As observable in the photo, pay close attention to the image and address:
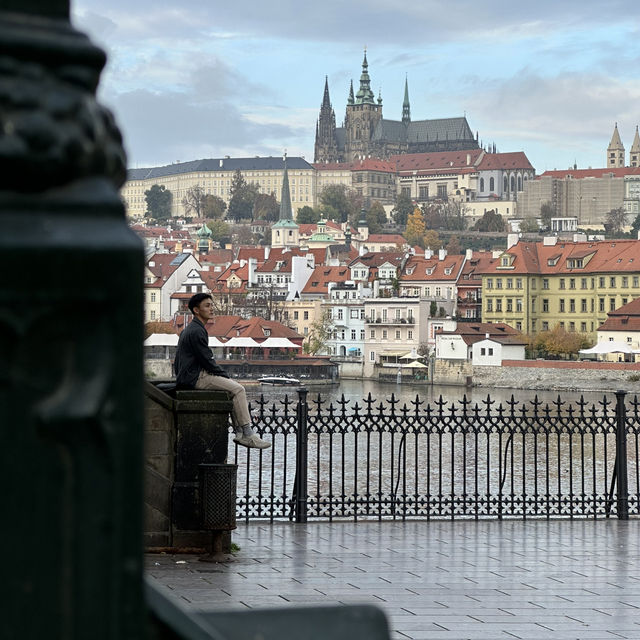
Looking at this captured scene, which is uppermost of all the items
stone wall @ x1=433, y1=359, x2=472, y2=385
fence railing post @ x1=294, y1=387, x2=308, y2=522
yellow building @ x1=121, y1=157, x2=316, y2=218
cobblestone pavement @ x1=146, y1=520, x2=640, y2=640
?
yellow building @ x1=121, y1=157, x2=316, y2=218

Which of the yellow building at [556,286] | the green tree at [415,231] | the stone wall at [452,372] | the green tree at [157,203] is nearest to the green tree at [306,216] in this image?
the green tree at [415,231]

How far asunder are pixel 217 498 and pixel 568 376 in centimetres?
6741

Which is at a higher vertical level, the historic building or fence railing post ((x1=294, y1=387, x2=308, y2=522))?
the historic building

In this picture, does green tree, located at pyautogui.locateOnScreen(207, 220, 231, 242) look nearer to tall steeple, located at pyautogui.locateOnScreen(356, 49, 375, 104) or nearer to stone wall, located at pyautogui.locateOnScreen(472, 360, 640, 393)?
tall steeple, located at pyautogui.locateOnScreen(356, 49, 375, 104)

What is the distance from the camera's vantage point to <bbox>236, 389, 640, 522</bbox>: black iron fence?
10234 mm

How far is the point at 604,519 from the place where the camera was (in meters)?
10.6

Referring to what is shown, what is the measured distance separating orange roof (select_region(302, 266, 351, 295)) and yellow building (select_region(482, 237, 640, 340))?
1398 centimetres

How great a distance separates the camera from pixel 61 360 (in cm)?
83

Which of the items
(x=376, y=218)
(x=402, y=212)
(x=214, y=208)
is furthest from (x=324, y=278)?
(x=214, y=208)

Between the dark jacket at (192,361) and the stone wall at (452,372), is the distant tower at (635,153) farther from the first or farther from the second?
the dark jacket at (192,361)

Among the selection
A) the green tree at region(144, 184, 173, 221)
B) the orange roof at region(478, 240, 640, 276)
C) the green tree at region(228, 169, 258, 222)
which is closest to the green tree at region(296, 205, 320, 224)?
the green tree at region(228, 169, 258, 222)

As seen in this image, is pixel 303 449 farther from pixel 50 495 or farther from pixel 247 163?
pixel 247 163

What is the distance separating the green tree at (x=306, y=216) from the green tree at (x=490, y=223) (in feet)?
69.8

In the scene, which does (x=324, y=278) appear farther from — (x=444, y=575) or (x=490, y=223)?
(x=444, y=575)
